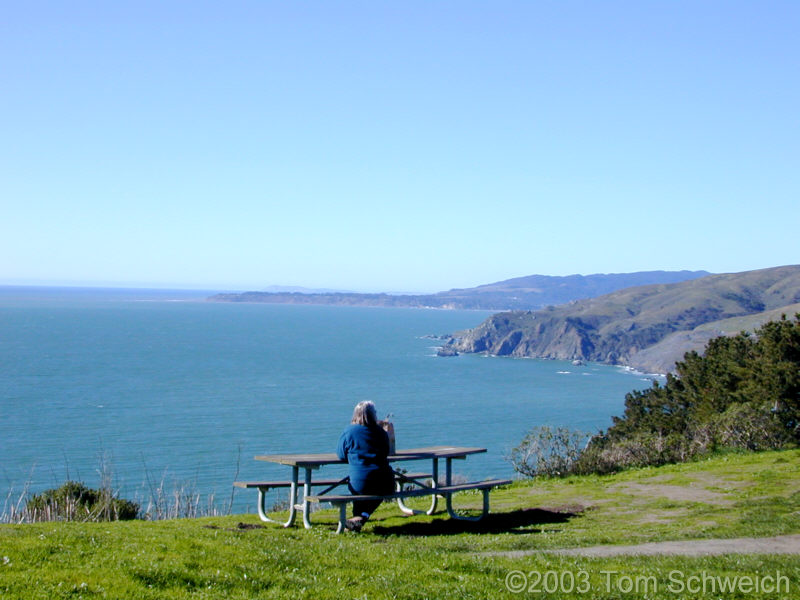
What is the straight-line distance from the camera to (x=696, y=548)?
7.55m

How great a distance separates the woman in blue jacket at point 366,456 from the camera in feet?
29.7

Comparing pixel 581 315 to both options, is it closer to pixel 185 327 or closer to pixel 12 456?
A: pixel 185 327

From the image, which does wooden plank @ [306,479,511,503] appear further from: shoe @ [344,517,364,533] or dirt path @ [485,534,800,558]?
dirt path @ [485,534,800,558]

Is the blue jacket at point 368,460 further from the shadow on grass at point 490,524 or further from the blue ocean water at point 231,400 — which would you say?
the blue ocean water at point 231,400

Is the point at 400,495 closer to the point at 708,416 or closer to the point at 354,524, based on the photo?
the point at 354,524

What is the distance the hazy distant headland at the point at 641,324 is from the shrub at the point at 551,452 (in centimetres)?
10332

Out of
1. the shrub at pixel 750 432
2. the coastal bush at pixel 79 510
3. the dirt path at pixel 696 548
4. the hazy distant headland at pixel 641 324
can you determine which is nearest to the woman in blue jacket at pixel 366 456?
the dirt path at pixel 696 548

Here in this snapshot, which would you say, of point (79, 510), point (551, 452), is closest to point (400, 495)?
point (79, 510)

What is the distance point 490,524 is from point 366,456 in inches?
69.7

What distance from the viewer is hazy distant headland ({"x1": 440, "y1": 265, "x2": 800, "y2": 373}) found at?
134 metres

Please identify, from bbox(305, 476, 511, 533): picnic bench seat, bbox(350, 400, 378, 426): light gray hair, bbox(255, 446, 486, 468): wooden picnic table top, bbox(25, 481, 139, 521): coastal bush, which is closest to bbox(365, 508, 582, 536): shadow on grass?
bbox(305, 476, 511, 533): picnic bench seat

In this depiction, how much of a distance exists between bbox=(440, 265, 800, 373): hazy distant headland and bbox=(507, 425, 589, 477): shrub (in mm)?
103318

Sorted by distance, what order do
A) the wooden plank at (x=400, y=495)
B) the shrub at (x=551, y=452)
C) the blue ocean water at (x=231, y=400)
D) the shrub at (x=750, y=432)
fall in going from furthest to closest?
the blue ocean water at (x=231, y=400), the shrub at (x=750, y=432), the shrub at (x=551, y=452), the wooden plank at (x=400, y=495)

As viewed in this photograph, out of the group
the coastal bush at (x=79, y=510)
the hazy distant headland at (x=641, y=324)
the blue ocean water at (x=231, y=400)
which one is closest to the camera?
the coastal bush at (x=79, y=510)
